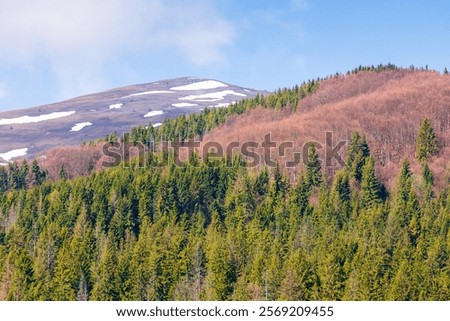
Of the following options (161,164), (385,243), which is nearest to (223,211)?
(161,164)

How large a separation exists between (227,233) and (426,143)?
6843 cm

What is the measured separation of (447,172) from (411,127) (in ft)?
123

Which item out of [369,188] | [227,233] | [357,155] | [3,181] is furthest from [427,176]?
[3,181]

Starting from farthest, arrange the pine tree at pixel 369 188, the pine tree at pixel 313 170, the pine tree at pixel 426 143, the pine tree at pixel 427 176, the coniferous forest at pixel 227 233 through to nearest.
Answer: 1. the pine tree at pixel 426 143
2. the pine tree at pixel 313 170
3. the pine tree at pixel 427 176
4. the pine tree at pixel 369 188
5. the coniferous forest at pixel 227 233

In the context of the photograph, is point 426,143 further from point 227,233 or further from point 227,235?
point 227,235

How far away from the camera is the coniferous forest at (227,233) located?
101m

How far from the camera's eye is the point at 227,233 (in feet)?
446

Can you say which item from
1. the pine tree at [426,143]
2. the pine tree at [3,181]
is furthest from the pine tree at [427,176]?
the pine tree at [3,181]

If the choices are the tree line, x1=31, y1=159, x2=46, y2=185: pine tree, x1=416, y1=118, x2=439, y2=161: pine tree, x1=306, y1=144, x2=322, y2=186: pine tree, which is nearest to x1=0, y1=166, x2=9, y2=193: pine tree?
x1=31, y1=159, x2=46, y2=185: pine tree

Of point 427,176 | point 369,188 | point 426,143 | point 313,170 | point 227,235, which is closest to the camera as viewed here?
point 227,235

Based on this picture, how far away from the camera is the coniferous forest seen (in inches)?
3986

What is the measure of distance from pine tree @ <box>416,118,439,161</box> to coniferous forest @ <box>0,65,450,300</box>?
33 cm

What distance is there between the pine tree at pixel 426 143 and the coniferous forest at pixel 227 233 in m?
0.33

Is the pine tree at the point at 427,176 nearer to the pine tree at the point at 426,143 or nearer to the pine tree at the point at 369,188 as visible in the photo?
the pine tree at the point at 369,188
